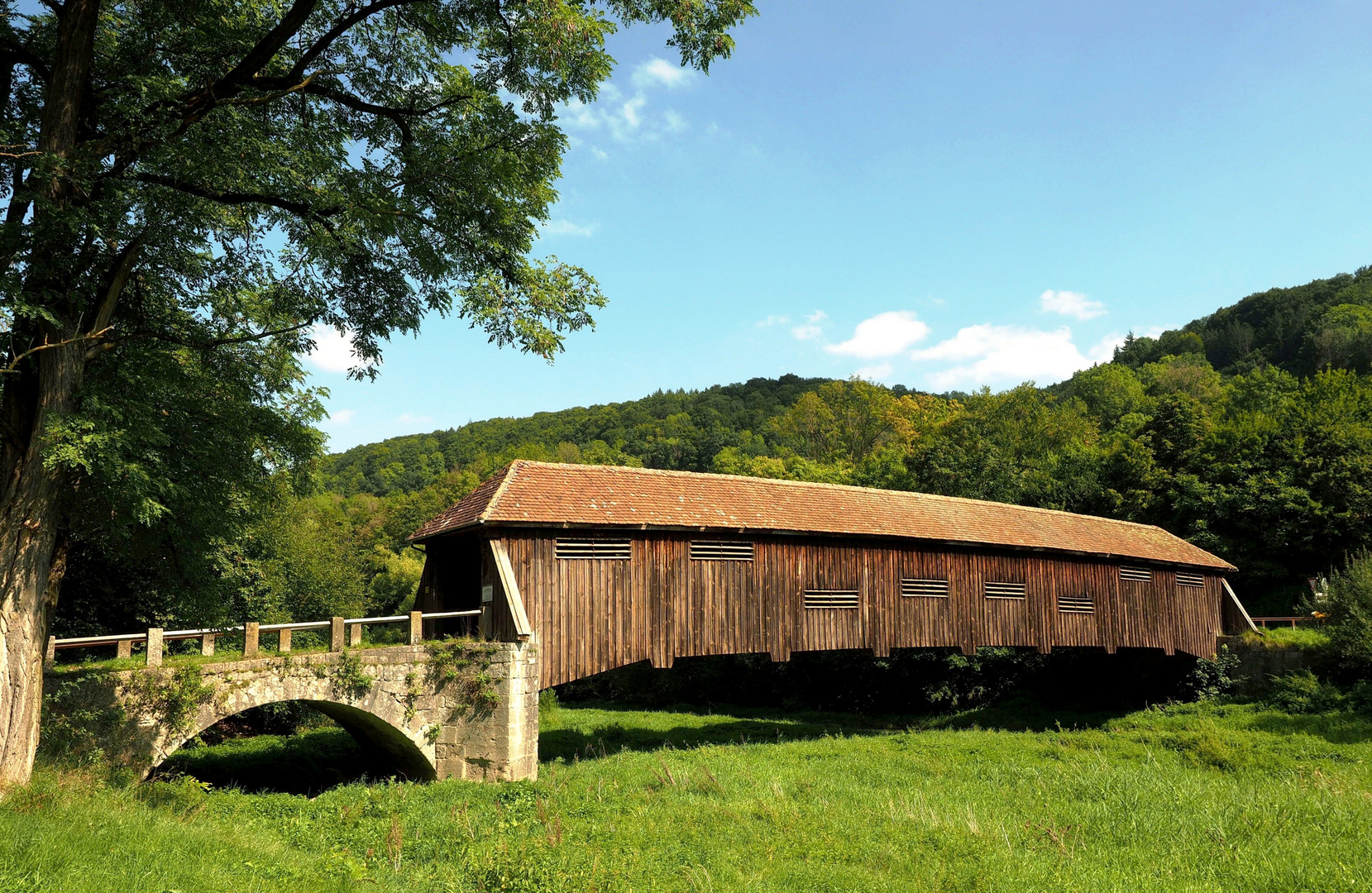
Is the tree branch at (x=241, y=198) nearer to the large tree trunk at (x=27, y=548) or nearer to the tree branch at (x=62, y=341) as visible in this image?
the tree branch at (x=62, y=341)

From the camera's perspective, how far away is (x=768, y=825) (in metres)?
11.5

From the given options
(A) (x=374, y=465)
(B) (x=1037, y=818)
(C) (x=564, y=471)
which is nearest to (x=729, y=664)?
(C) (x=564, y=471)

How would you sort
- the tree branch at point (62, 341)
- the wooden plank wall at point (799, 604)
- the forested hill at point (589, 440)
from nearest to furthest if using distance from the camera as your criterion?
1. the tree branch at point (62, 341)
2. the wooden plank wall at point (799, 604)
3. the forested hill at point (589, 440)

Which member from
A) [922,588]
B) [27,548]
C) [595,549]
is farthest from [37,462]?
[922,588]

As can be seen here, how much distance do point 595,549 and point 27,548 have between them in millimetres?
8852

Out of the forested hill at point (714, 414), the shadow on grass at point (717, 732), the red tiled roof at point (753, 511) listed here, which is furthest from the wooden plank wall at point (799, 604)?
the forested hill at point (714, 414)

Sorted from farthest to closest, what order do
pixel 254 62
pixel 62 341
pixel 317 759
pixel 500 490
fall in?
1. pixel 317 759
2. pixel 500 490
3. pixel 254 62
4. pixel 62 341

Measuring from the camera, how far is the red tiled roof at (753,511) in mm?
15523

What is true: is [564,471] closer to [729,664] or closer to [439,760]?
[439,760]

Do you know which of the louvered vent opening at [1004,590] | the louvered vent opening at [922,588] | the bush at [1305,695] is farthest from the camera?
the louvered vent opening at [1004,590]

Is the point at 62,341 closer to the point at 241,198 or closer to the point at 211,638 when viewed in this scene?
the point at 241,198

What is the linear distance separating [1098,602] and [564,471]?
1544 centimetres

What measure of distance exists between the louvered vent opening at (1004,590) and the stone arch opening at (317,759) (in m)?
14.0

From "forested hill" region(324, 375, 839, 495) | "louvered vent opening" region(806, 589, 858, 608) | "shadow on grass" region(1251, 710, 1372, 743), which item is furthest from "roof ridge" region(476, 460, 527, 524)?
"forested hill" region(324, 375, 839, 495)
